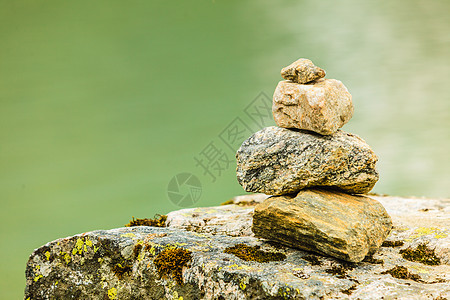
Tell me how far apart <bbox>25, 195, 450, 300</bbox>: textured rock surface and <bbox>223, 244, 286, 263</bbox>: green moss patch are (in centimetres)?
14

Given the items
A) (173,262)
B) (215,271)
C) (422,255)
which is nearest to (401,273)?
(422,255)

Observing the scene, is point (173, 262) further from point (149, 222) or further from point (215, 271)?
point (149, 222)

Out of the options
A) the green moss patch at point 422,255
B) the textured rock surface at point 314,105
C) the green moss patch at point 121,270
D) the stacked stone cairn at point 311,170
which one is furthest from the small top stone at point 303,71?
the green moss patch at point 121,270

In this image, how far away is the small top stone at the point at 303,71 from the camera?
7664mm

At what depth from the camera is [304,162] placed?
7.50m

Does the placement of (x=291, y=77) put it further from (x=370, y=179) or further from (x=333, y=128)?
(x=370, y=179)

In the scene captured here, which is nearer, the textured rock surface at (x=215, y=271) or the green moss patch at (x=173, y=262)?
the textured rock surface at (x=215, y=271)

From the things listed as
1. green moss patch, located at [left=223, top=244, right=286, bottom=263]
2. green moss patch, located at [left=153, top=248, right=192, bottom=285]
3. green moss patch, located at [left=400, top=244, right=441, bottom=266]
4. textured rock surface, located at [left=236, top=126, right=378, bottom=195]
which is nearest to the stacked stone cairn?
textured rock surface, located at [left=236, top=126, right=378, bottom=195]

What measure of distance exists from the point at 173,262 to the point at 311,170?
120 inches

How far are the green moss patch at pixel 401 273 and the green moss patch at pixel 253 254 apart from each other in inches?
73.5

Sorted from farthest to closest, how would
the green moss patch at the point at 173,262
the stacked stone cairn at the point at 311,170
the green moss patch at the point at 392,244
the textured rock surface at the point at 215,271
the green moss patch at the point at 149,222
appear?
the green moss patch at the point at 149,222
the green moss patch at the point at 392,244
the stacked stone cairn at the point at 311,170
the green moss patch at the point at 173,262
the textured rock surface at the point at 215,271

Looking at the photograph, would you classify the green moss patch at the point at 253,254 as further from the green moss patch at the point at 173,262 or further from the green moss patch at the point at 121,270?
the green moss patch at the point at 121,270

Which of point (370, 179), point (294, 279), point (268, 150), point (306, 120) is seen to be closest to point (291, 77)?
point (306, 120)

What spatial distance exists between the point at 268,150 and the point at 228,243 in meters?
2.07
